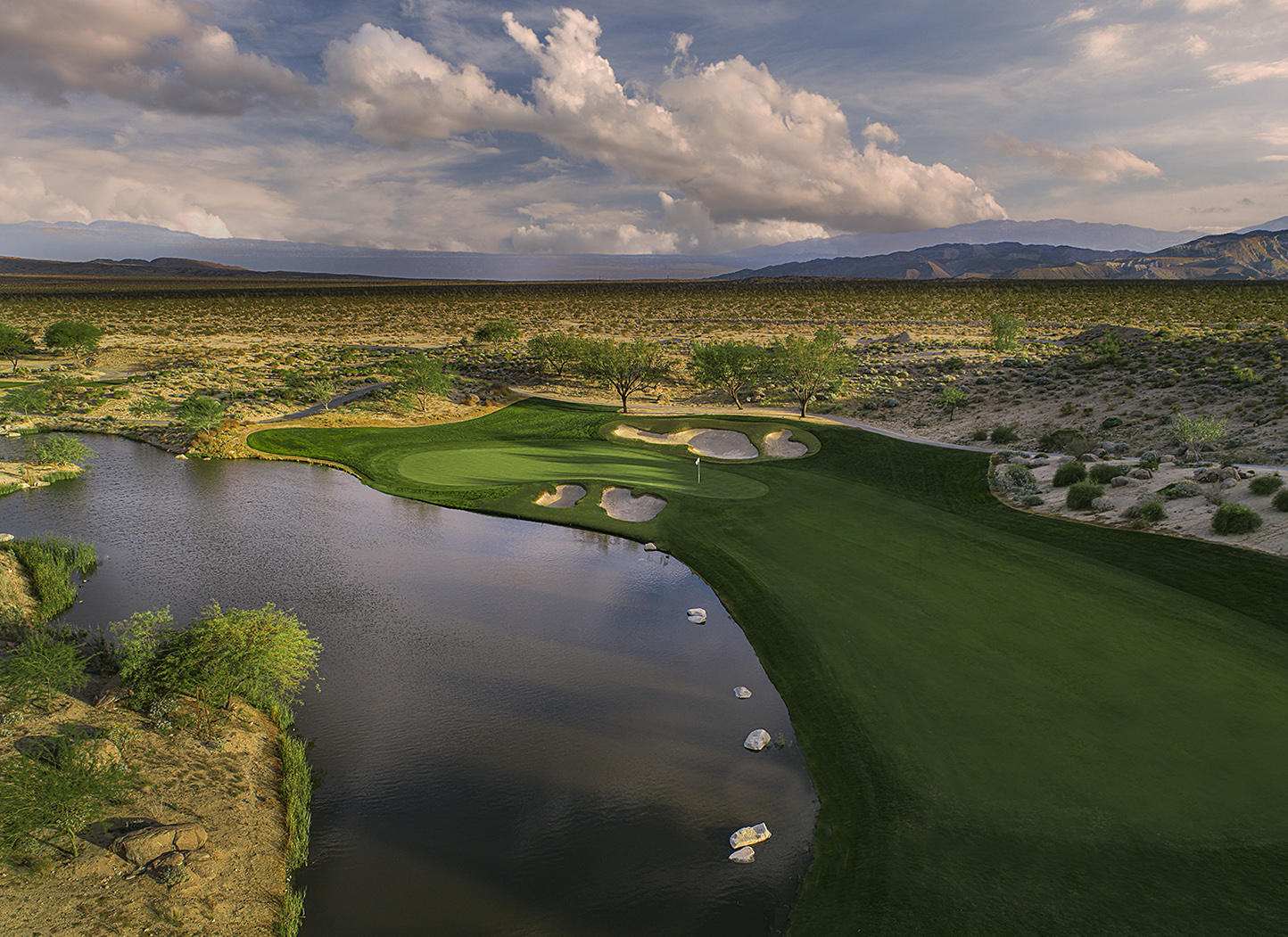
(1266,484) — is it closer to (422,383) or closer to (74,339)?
(422,383)

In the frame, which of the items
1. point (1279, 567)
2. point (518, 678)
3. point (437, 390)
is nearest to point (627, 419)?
point (437, 390)

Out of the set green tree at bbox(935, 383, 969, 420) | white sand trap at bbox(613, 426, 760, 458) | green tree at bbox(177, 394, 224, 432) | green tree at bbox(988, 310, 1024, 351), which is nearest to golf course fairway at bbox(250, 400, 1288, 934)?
white sand trap at bbox(613, 426, 760, 458)

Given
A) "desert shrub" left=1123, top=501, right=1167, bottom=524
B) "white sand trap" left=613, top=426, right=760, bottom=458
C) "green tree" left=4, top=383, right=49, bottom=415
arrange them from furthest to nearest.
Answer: "green tree" left=4, top=383, right=49, bottom=415, "white sand trap" left=613, top=426, right=760, bottom=458, "desert shrub" left=1123, top=501, right=1167, bottom=524

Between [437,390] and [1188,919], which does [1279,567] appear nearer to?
[1188,919]

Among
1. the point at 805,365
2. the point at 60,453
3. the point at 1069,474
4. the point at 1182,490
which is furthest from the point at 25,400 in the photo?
the point at 1182,490

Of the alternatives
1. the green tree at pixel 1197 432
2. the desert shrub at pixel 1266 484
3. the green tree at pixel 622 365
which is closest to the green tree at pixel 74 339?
the green tree at pixel 622 365

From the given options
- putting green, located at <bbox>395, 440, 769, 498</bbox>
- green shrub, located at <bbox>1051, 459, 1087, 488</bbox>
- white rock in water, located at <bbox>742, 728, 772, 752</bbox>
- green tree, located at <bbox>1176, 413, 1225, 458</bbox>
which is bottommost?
white rock in water, located at <bbox>742, 728, 772, 752</bbox>

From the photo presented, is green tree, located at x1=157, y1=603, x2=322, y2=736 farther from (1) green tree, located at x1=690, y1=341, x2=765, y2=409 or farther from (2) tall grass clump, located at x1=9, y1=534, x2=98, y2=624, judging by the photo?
(1) green tree, located at x1=690, y1=341, x2=765, y2=409
